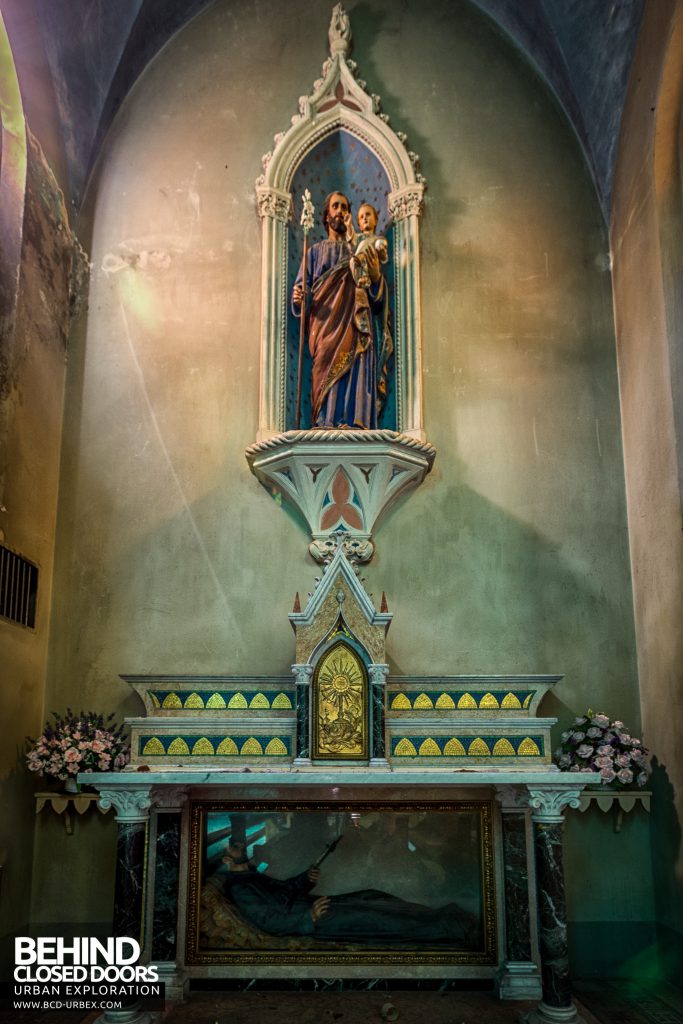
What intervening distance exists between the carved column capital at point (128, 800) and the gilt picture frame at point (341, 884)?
0.63 metres

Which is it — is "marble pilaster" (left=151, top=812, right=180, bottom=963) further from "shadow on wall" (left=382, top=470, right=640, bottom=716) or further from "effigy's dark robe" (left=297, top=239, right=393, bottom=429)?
"effigy's dark robe" (left=297, top=239, right=393, bottom=429)

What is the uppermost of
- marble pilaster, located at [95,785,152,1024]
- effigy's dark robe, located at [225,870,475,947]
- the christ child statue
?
the christ child statue

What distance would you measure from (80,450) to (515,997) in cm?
474

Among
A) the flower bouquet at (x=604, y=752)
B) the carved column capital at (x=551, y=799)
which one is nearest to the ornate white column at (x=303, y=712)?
the carved column capital at (x=551, y=799)

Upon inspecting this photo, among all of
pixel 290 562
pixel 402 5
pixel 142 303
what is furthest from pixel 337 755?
pixel 402 5

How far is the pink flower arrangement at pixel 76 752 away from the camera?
20.0 feet

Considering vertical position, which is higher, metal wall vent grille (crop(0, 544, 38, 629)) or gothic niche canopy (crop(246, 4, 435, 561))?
gothic niche canopy (crop(246, 4, 435, 561))

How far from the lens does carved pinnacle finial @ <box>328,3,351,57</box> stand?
7.77 meters

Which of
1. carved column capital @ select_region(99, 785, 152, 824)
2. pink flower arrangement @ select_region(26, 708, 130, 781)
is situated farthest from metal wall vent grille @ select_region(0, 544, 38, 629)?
carved column capital @ select_region(99, 785, 152, 824)

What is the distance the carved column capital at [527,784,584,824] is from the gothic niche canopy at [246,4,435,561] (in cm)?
212

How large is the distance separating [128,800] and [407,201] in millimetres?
4919

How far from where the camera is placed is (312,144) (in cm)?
778

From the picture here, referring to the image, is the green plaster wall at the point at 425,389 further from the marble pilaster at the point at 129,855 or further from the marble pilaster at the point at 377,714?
the marble pilaster at the point at 129,855

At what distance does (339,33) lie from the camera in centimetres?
781
